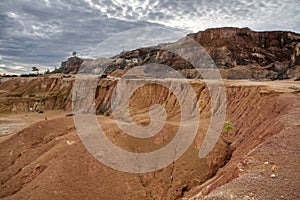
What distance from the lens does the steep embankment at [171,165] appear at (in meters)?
7.95

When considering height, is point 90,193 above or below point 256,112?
below

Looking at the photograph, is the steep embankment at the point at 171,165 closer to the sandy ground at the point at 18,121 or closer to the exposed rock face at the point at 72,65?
the sandy ground at the point at 18,121

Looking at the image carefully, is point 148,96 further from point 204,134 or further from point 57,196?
point 57,196

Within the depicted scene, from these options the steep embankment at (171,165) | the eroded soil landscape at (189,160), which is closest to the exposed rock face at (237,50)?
the eroded soil landscape at (189,160)

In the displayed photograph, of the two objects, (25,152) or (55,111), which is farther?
(55,111)

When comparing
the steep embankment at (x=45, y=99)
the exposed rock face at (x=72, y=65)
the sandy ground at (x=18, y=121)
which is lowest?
the sandy ground at (x=18, y=121)

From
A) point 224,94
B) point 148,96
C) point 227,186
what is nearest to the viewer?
point 227,186

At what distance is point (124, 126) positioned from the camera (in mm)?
15484

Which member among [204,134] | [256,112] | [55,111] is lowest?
[55,111]

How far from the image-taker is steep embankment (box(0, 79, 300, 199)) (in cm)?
795

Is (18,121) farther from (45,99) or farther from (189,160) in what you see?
(189,160)

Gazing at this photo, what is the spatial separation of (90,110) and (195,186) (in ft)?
87.6

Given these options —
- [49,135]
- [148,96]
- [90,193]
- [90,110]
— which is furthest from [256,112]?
[90,110]

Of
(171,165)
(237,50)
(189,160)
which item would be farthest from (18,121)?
(237,50)
